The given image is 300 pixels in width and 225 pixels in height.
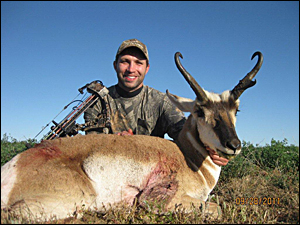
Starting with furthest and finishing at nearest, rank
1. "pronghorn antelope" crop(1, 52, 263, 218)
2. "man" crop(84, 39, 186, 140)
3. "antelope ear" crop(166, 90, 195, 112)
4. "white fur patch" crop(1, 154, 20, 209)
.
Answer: "man" crop(84, 39, 186, 140) → "antelope ear" crop(166, 90, 195, 112) → "pronghorn antelope" crop(1, 52, 263, 218) → "white fur patch" crop(1, 154, 20, 209)

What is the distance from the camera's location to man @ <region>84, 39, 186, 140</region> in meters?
7.00

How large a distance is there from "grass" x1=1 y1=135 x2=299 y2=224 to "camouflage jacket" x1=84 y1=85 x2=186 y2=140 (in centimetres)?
197

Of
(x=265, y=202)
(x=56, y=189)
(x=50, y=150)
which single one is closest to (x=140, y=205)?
(x=56, y=189)

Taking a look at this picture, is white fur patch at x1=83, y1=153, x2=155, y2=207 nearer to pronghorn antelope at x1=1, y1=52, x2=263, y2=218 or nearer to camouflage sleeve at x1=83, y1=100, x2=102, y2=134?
pronghorn antelope at x1=1, y1=52, x2=263, y2=218

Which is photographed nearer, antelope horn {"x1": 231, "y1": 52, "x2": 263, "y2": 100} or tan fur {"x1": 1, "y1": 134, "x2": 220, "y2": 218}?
tan fur {"x1": 1, "y1": 134, "x2": 220, "y2": 218}

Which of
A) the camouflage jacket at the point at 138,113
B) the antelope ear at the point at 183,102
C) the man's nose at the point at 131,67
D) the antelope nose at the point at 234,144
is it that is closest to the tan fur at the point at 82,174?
the antelope ear at the point at 183,102

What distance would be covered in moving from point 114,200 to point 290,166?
471cm

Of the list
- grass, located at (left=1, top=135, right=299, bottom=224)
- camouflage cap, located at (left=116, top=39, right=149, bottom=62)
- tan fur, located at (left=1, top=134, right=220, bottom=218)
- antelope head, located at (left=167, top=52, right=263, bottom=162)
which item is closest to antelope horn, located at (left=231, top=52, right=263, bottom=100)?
antelope head, located at (left=167, top=52, right=263, bottom=162)

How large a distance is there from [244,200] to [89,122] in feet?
13.2

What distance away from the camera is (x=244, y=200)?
4641mm

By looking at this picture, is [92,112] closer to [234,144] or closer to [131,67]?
[131,67]

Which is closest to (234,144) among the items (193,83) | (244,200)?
(193,83)

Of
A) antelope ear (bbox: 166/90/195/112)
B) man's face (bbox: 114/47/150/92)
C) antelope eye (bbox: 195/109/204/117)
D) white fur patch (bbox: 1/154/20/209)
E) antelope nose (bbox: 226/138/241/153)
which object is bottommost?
white fur patch (bbox: 1/154/20/209)

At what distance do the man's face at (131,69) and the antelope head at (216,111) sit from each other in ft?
8.22
